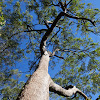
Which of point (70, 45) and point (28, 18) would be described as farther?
point (70, 45)

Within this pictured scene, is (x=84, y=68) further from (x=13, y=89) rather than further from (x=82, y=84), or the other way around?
(x=13, y=89)

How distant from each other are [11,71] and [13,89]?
6.71 feet

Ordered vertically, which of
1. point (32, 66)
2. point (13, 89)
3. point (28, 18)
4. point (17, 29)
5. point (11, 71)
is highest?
point (28, 18)

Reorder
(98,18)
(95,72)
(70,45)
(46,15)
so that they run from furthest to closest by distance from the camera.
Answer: (70,45) → (46,15) → (95,72) → (98,18)

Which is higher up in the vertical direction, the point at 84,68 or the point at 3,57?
the point at 3,57

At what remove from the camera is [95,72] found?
22.7 feet

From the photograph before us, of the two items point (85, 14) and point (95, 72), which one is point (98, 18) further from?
point (95, 72)

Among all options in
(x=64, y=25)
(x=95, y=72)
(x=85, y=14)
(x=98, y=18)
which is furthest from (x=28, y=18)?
(x=95, y=72)

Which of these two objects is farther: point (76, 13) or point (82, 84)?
point (82, 84)

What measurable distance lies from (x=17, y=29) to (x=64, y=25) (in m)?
3.66

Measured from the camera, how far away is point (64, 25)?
25.6 ft

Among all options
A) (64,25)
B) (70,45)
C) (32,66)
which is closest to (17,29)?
(32,66)

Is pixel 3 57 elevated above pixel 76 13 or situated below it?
below

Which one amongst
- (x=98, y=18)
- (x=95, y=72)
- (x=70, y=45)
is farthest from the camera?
(x=70, y=45)
